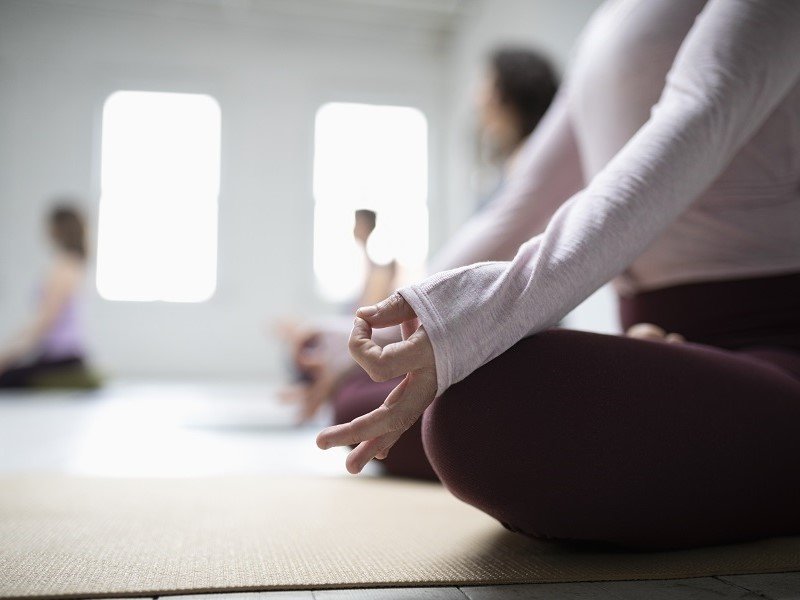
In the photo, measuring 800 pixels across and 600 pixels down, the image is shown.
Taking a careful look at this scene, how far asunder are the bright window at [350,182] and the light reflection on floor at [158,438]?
10.1ft

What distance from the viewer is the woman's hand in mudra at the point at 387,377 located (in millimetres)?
555

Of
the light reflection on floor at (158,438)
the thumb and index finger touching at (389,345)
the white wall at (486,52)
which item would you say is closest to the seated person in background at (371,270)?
the white wall at (486,52)

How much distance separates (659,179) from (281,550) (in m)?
0.54

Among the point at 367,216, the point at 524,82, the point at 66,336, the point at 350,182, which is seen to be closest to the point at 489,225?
the point at 524,82

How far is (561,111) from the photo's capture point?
1.33 m

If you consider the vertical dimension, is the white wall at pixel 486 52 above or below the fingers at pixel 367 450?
above

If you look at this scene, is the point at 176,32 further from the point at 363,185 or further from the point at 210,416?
the point at 210,416

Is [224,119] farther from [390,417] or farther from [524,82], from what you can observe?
[390,417]

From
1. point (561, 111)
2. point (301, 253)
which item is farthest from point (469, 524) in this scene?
point (301, 253)

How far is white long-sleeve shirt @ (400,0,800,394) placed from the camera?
0.60 metres

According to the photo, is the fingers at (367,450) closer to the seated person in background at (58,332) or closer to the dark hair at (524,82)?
the dark hair at (524,82)

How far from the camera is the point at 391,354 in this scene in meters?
0.55

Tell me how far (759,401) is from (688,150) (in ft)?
0.87

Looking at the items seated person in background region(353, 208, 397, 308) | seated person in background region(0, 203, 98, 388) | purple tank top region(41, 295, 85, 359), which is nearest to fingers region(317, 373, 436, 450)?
seated person in background region(353, 208, 397, 308)
